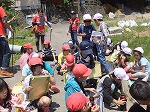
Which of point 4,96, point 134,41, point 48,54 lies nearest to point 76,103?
point 4,96

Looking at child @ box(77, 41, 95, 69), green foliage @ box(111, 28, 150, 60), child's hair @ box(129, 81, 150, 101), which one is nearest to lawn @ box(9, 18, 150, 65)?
green foliage @ box(111, 28, 150, 60)

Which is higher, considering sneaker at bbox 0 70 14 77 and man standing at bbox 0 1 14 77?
man standing at bbox 0 1 14 77

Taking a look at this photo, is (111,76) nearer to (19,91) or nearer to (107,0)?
(19,91)

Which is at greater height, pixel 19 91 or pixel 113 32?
pixel 19 91

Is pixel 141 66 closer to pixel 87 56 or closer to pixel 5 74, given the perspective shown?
pixel 87 56

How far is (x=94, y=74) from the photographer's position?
5.75 meters

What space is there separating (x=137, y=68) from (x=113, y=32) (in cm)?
571

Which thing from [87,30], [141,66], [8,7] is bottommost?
[8,7]

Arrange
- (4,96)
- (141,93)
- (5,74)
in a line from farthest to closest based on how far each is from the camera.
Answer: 1. (5,74)
2. (4,96)
3. (141,93)

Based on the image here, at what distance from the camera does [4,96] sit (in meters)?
3.54

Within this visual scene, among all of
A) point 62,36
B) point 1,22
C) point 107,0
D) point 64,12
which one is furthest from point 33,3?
point 1,22

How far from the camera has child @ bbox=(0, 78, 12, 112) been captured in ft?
11.4

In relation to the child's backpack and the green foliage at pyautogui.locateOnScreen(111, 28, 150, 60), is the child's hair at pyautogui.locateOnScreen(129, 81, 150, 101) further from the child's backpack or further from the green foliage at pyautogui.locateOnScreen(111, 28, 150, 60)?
the green foliage at pyautogui.locateOnScreen(111, 28, 150, 60)

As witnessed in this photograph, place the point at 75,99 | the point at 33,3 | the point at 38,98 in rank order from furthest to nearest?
the point at 33,3, the point at 38,98, the point at 75,99
